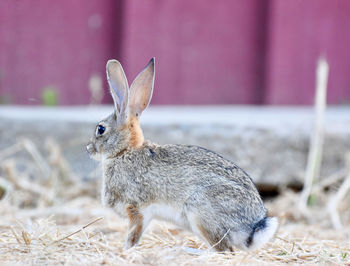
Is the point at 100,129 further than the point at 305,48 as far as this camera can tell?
No

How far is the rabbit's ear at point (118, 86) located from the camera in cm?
395

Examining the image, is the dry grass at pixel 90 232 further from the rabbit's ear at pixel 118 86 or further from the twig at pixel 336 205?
the rabbit's ear at pixel 118 86

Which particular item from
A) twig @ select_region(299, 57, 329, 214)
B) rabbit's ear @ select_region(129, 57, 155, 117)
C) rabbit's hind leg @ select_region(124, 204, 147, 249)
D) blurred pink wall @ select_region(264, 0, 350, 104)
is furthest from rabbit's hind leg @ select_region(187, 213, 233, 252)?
blurred pink wall @ select_region(264, 0, 350, 104)

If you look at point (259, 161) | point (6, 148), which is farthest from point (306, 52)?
point (6, 148)

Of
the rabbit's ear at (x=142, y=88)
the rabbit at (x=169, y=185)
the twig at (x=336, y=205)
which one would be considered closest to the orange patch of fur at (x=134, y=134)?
the rabbit at (x=169, y=185)

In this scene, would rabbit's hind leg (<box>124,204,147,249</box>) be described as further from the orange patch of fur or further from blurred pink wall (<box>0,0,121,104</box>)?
blurred pink wall (<box>0,0,121,104</box>)

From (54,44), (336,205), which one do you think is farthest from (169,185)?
(54,44)

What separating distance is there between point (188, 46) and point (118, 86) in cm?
371

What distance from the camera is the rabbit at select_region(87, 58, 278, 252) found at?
3.50m

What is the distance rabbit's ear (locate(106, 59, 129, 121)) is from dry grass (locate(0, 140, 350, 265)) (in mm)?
718

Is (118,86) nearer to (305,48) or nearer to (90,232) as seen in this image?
(90,232)

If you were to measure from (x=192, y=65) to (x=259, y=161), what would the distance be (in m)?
1.99

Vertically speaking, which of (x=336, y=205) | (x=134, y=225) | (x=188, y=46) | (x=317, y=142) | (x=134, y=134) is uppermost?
(x=188, y=46)

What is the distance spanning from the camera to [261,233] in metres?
3.44
